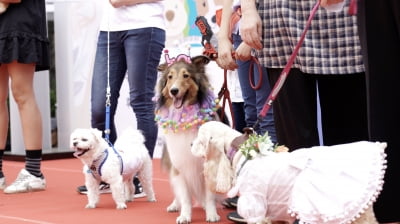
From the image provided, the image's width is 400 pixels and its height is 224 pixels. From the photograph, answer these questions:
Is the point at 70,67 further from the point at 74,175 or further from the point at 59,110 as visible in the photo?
the point at 74,175

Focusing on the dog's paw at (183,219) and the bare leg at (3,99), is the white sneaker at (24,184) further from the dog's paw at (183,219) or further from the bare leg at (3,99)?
the dog's paw at (183,219)

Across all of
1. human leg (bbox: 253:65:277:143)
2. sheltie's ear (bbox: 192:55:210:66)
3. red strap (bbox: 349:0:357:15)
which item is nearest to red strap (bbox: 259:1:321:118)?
red strap (bbox: 349:0:357:15)

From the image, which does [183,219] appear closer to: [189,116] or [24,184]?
[189,116]

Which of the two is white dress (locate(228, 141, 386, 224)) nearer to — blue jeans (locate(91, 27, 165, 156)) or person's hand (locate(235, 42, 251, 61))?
person's hand (locate(235, 42, 251, 61))

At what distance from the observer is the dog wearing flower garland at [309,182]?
8.11 ft

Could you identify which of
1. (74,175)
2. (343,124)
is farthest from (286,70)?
(74,175)

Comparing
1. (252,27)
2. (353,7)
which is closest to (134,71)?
(252,27)

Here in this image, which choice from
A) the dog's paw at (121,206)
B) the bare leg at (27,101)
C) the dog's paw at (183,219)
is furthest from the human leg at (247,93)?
the bare leg at (27,101)

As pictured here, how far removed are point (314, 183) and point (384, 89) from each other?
40cm

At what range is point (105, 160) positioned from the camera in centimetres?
474

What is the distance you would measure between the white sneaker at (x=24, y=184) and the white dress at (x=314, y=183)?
9.37 feet

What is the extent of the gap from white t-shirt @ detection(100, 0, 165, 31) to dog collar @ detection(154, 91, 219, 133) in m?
0.94

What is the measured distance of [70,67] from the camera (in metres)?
8.52

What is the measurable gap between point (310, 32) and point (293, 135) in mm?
400
